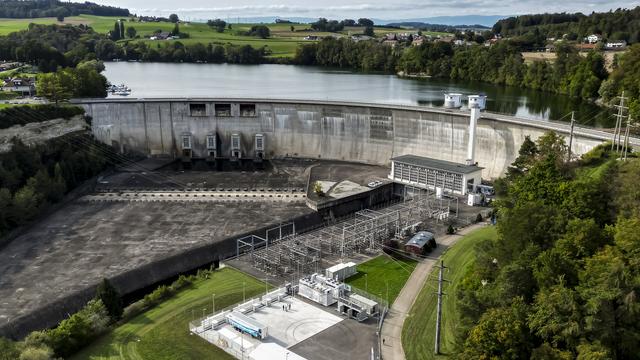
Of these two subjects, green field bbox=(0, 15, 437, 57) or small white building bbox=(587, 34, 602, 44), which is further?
green field bbox=(0, 15, 437, 57)

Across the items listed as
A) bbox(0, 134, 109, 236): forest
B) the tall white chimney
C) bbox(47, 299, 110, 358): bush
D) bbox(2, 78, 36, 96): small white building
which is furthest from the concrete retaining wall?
bbox(2, 78, 36, 96): small white building

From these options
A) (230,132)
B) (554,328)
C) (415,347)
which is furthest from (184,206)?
(554,328)

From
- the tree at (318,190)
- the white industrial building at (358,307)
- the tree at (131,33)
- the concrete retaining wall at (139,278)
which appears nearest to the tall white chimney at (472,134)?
the tree at (318,190)

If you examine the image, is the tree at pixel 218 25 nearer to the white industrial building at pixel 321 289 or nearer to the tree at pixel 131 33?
the tree at pixel 131 33

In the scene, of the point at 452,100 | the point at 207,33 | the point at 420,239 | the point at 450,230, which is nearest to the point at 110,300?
the point at 420,239

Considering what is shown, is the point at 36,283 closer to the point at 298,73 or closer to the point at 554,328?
the point at 554,328

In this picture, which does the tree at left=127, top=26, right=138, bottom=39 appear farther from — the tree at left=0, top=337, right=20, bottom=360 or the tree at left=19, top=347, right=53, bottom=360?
the tree at left=0, top=337, right=20, bottom=360
